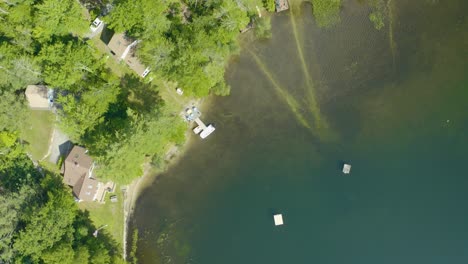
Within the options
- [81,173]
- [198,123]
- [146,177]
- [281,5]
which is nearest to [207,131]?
[198,123]

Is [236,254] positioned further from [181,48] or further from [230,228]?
[181,48]

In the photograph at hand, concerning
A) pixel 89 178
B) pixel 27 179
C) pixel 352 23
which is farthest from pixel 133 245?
pixel 352 23

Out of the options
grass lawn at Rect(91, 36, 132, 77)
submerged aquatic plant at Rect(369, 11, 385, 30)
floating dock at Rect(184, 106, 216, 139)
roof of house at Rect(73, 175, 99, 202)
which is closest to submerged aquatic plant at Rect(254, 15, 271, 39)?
floating dock at Rect(184, 106, 216, 139)

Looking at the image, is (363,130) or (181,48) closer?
(181,48)

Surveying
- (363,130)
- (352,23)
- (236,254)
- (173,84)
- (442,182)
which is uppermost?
(352,23)

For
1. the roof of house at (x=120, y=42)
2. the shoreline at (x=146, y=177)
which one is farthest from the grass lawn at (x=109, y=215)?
the roof of house at (x=120, y=42)

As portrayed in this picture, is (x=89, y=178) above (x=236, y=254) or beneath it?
above
